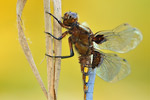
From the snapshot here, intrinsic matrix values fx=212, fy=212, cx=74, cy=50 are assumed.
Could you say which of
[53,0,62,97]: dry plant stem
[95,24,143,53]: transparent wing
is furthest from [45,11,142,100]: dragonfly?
[53,0,62,97]: dry plant stem

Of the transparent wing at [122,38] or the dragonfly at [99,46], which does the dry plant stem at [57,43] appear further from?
the transparent wing at [122,38]

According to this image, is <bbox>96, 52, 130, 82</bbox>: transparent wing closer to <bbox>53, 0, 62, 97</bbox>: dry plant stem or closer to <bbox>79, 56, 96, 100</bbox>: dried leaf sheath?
<bbox>79, 56, 96, 100</bbox>: dried leaf sheath

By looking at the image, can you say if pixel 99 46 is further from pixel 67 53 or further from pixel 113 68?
pixel 67 53

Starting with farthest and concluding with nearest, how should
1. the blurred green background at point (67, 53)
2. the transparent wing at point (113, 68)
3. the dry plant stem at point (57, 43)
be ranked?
the blurred green background at point (67, 53)
the transparent wing at point (113, 68)
the dry plant stem at point (57, 43)

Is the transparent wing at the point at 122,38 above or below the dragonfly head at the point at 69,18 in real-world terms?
below

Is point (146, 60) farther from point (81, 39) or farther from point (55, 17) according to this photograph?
point (55, 17)

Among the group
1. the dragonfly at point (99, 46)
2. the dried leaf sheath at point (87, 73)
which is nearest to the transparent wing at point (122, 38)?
the dragonfly at point (99, 46)

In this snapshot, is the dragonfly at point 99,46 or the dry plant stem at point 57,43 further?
the dragonfly at point 99,46

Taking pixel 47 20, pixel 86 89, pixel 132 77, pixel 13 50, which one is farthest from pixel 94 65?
pixel 132 77
